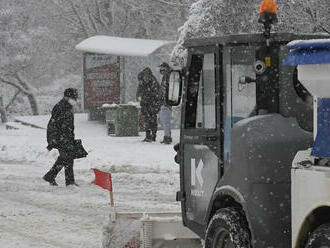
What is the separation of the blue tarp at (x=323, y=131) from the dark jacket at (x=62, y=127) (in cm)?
960

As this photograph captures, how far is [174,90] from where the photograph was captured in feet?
22.7

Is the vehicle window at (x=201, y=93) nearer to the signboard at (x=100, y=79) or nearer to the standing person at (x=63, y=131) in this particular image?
the standing person at (x=63, y=131)

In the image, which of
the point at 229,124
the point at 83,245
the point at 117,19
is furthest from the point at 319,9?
the point at 117,19

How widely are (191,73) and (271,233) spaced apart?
1878 mm

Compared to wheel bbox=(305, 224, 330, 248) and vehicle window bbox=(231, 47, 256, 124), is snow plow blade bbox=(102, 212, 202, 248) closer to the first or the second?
vehicle window bbox=(231, 47, 256, 124)

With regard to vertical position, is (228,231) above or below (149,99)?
below

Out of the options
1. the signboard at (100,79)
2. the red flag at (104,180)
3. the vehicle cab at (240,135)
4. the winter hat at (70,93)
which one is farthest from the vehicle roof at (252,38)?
the signboard at (100,79)

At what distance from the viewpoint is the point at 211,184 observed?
684 cm

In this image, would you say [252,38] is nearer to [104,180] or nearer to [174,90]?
[174,90]

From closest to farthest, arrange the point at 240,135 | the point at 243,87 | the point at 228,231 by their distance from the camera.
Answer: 1. the point at 240,135
2. the point at 228,231
3. the point at 243,87

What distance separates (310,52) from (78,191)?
8.93 metres

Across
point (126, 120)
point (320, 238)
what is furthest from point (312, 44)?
point (126, 120)

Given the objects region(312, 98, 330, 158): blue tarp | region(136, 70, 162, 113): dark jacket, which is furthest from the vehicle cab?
region(136, 70, 162, 113): dark jacket

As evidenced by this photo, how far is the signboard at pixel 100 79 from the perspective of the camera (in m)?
28.2
